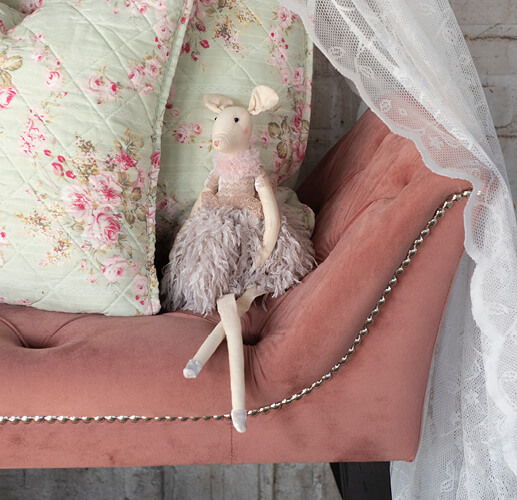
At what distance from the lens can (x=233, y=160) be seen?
101cm

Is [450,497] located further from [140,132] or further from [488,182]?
[140,132]

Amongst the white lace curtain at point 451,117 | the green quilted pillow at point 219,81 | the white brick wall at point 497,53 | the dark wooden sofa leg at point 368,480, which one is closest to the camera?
the white lace curtain at point 451,117

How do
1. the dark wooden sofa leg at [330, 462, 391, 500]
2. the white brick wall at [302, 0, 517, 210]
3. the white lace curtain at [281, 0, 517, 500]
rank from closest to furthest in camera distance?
1. the white lace curtain at [281, 0, 517, 500]
2. the dark wooden sofa leg at [330, 462, 391, 500]
3. the white brick wall at [302, 0, 517, 210]

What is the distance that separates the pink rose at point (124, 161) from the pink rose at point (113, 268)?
0.50 ft

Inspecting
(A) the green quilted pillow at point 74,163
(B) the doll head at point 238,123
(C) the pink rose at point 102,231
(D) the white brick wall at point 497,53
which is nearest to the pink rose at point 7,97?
(A) the green quilted pillow at point 74,163

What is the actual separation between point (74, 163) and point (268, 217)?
0.33 meters

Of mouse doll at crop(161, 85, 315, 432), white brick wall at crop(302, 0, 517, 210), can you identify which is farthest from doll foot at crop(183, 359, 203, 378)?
white brick wall at crop(302, 0, 517, 210)

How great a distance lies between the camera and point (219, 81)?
1094 mm

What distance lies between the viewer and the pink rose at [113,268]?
966mm

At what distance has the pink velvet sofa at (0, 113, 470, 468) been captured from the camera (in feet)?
2.53

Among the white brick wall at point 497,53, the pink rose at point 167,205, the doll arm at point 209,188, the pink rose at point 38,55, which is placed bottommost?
the white brick wall at point 497,53

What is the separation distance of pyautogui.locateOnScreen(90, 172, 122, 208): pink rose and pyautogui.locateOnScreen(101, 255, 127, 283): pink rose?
3.5 inches

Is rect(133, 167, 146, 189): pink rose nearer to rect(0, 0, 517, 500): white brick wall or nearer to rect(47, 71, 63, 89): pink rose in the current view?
rect(47, 71, 63, 89): pink rose

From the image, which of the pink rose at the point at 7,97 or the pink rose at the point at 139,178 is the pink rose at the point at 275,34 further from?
the pink rose at the point at 7,97
